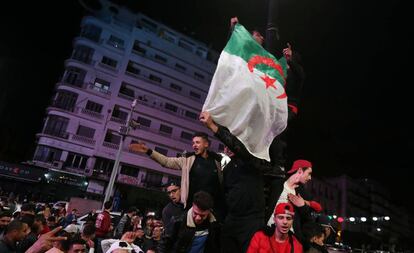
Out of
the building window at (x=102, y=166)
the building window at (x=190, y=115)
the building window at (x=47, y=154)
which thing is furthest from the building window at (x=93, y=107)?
the building window at (x=190, y=115)

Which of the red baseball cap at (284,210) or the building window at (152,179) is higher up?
the building window at (152,179)

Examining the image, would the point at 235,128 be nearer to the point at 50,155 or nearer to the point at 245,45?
the point at 245,45

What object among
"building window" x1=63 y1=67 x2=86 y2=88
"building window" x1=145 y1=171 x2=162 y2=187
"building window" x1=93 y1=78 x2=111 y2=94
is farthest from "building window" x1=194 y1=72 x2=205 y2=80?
"building window" x1=63 y1=67 x2=86 y2=88

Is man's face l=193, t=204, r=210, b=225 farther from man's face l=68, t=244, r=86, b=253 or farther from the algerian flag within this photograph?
man's face l=68, t=244, r=86, b=253

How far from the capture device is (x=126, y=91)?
125 feet

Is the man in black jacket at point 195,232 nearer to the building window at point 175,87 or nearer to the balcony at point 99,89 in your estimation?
the balcony at point 99,89

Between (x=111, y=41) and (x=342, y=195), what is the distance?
55083 millimetres

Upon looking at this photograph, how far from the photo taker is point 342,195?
2530 inches

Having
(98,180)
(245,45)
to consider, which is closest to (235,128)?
(245,45)

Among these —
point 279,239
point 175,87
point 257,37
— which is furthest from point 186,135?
point 279,239

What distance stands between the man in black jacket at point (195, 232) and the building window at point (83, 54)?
3668cm

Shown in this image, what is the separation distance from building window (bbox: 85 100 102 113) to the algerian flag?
33.6m

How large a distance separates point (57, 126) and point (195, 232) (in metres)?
33.7

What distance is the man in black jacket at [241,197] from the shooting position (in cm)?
361
